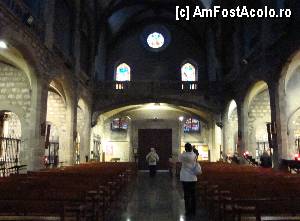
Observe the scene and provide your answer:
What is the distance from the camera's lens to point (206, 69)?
26531mm

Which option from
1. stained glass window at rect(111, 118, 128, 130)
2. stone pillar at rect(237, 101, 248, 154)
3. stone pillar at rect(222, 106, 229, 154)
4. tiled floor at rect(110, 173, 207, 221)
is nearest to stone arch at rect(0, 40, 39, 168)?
tiled floor at rect(110, 173, 207, 221)

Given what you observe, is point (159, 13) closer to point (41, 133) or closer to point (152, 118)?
point (152, 118)

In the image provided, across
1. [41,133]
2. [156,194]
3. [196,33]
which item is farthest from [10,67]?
[196,33]

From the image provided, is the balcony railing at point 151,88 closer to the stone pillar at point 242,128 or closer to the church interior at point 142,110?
the church interior at point 142,110

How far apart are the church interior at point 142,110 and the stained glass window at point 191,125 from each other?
8cm

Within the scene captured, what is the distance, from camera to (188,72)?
27.0 meters

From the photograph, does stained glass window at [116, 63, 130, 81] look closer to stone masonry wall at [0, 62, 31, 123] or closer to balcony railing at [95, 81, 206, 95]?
balcony railing at [95, 81, 206, 95]

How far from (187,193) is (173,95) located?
15.5 meters

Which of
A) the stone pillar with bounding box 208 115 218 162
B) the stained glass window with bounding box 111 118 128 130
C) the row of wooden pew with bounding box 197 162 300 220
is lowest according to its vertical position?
the row of wooden pew with bounding box 197 162 300 220

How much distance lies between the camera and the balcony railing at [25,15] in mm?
10734

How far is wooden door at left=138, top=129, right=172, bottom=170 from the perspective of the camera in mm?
27375

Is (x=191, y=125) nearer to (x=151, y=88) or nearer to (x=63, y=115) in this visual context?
(x=151, y=88)

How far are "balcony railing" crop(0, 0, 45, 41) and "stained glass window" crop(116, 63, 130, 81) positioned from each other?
1338 centimetres

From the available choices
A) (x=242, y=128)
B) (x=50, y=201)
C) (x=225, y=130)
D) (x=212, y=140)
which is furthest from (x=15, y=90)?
(x=212, y=140)
